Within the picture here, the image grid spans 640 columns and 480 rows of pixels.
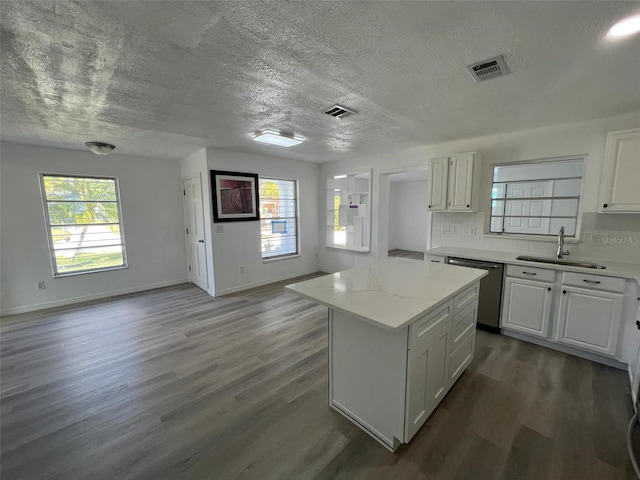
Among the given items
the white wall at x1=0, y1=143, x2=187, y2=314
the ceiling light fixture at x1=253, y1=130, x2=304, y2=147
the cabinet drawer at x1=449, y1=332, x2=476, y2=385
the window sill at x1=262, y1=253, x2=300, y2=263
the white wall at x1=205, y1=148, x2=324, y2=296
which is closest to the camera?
the cabinet drawer at x1=449, y1=332, x2=476, y2=385

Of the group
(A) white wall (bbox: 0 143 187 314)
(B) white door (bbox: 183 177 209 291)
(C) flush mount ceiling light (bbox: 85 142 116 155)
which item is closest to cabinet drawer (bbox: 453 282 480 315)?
(B) white door (bbox: 183 177 209 291)

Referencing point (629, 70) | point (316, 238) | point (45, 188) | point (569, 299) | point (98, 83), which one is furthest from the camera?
point (316, 238)

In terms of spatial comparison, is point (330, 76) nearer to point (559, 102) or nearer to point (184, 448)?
point (559, 102)

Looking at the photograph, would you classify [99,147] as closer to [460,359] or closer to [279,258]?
[279,258]

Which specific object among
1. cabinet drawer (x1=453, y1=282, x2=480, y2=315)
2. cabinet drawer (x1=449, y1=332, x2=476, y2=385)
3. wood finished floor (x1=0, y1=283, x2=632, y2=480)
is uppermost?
cabinet drawer (x1=453, y1=282, x2=480, y2=315)

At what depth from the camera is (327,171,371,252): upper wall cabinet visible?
4.95 meters

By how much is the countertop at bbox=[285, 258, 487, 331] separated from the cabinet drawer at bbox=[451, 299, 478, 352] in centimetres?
27

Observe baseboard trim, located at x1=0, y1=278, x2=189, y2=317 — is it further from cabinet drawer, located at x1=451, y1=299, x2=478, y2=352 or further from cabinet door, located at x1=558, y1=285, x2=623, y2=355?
cabinet door, located at x1=558, y1=285, x2=623, y2=355

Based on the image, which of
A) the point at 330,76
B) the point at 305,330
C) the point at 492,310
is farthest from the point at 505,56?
the point at 305,330

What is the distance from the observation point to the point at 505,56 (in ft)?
5.31

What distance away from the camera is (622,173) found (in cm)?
242

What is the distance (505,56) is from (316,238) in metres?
4.56

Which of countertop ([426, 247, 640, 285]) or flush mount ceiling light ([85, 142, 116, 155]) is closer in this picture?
countertop ([426, 247, 640, 285])

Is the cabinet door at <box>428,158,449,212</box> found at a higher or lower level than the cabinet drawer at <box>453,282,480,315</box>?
higher
